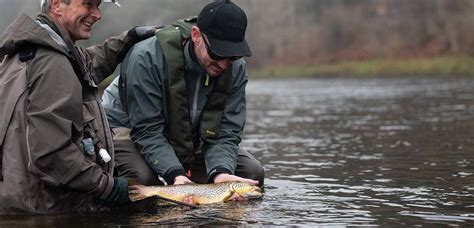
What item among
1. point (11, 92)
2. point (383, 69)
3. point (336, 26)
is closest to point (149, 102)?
point (11, 92)

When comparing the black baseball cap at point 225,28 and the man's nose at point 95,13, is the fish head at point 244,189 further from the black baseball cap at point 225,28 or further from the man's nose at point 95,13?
the man's nose at point 95,13

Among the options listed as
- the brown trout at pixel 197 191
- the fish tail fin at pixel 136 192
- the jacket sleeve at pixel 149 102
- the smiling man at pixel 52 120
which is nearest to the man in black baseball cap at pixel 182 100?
the jacket sleeve at pixel 149 102

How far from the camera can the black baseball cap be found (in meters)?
6.20

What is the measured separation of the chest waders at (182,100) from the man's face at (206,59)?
0.17 metres

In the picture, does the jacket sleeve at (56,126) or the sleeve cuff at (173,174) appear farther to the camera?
the sleeve cuff at (173,174)

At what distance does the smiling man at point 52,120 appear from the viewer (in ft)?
17.3

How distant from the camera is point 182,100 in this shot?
21.6ft

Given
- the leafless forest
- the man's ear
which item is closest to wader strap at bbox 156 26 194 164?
the man's ear

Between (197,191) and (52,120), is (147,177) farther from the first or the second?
(52,120)

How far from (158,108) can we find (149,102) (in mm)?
87

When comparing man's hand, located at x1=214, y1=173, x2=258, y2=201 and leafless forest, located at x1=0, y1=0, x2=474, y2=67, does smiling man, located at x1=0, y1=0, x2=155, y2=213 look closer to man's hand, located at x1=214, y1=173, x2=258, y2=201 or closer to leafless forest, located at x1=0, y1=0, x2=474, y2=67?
man's hand, located at x1=214, y1=173, x2=258, y2=201

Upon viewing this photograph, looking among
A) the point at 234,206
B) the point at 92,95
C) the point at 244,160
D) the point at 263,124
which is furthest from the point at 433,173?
the point at 263,124

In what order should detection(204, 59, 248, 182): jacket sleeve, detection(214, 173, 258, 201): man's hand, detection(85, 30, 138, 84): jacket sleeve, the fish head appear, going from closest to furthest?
the fish head → detection(214, 173, 258, 201): man's hand → detection(204, 59, 248, 182): jacket sleeve → detection(85, 30, 138, 84): jacket sleeve

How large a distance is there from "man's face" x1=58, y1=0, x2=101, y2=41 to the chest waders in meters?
0.91
